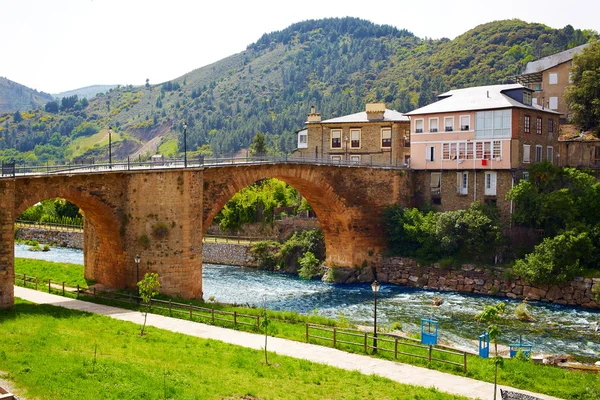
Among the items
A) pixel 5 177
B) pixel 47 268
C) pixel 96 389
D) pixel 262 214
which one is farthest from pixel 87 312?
pixel 262 214

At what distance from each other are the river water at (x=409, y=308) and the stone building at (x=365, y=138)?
13710mm

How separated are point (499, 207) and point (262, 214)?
26.6 meters

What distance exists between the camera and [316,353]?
91.6 feet

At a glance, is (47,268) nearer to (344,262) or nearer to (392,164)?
(344,262)

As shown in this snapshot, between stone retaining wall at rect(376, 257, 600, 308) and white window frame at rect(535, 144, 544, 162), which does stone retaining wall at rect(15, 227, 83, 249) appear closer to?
stone retaining wall at rect(376, 257, 600, 308)

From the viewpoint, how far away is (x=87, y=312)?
34.3m

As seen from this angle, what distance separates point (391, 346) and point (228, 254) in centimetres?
4141

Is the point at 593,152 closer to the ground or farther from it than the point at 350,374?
farther from it

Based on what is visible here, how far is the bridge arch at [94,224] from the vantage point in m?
38.0

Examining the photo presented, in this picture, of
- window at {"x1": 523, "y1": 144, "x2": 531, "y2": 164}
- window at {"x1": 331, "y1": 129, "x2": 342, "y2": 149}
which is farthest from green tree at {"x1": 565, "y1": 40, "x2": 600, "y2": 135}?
window at {"x1": 331, "y1": 129, "x2": 342, "y2": 149}

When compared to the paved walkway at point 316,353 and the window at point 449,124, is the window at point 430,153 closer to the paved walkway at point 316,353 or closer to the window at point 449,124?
the window at point 449,124

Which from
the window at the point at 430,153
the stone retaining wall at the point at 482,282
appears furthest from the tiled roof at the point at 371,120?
the stone retaining wall at the point at 482,282

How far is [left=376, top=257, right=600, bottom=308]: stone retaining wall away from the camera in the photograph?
156 feet

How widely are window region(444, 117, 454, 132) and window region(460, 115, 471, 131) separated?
900mm
